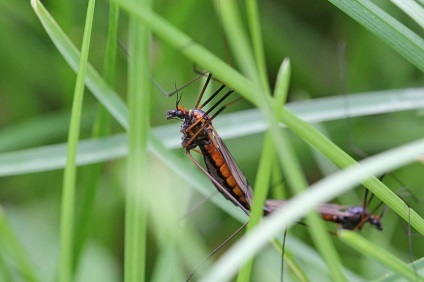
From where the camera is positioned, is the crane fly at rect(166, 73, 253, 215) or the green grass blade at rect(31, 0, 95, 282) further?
the crane fly at rect(166, 73, 253, 215)

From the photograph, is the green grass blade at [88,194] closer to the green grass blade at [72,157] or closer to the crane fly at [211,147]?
the crane fly at [211,147]

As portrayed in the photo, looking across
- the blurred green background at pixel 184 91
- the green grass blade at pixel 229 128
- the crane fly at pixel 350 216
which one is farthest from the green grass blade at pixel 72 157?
the crane fly at pixel 350 216

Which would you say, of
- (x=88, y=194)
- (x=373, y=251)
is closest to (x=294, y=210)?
(x=373, y=251)

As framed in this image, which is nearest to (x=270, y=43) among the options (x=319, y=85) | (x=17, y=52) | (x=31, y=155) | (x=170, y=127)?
(x=319, y=85)

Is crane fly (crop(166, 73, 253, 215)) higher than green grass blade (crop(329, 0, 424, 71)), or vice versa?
crane fly (crop(166, 73, 253, 215))

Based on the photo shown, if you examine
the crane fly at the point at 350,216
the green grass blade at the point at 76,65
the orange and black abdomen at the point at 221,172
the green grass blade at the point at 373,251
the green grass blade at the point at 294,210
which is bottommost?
the green grass blade at the point at 373,251

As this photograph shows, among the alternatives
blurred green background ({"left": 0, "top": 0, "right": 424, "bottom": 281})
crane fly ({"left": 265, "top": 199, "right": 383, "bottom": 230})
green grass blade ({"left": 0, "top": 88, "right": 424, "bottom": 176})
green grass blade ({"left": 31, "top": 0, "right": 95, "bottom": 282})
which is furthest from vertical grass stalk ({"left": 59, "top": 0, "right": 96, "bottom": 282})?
crane fly ({"left": 265, "top": 199, "right": 383, "bottom": 230})

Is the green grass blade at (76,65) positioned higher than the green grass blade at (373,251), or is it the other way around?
the green grass blade at (76,65)

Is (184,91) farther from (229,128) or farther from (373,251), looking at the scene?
(373,251)

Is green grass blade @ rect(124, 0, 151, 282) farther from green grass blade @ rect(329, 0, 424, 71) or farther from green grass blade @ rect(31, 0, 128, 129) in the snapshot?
green grass blade @ rect(329, 0, 424, 71)
